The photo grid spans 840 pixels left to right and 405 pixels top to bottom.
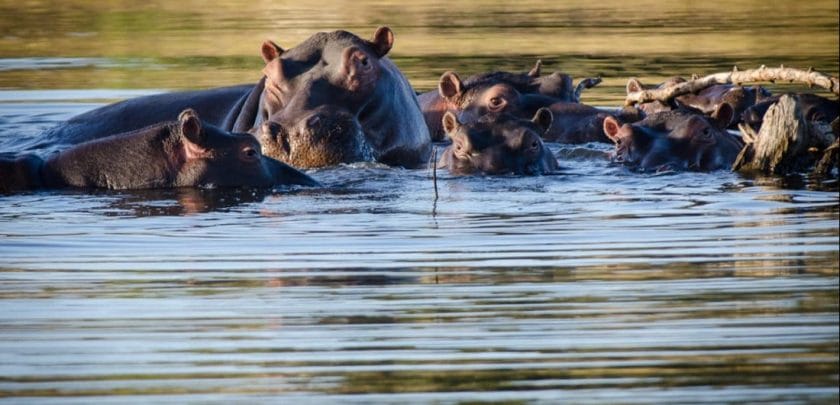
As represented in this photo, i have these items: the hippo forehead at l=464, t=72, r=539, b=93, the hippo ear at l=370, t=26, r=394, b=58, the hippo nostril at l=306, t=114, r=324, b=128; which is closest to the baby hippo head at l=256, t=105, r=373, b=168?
the hippo nostril at l=306, t=114, r=324, b=128

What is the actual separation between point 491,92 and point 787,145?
3376 mm

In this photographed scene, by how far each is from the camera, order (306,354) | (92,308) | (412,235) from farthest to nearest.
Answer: (412,235)
(92,308)
(306,354)

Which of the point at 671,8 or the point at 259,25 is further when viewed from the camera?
the point at 671,8

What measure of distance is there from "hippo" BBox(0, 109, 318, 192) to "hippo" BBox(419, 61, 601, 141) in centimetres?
339

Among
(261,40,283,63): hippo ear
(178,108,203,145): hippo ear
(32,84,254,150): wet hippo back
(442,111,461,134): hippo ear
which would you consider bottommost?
(32,84,254,150): wet hippo back

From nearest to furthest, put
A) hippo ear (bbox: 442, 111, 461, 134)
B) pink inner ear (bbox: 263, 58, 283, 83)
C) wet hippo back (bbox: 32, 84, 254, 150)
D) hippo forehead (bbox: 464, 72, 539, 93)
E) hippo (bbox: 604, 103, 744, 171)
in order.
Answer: hippo (bbox: 604, 103, 744, 171)
hippo ear (bbox: 442, 111, 461, 134)
pink inner ear (bbox: 263, 58, 283, 83)
wet hippo back (bbox: 32, 84, 254, 150)
hippo forehead (bbox: 464, 72, 539, 93)

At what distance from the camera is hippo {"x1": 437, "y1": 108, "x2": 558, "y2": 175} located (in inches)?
404

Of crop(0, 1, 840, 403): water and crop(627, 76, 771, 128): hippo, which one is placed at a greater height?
crop(0, 1, 840, 403): water

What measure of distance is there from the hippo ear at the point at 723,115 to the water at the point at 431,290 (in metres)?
0.72

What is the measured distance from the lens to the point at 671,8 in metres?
28.5

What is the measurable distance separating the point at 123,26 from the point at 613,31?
302 inches

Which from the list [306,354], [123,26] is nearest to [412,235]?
[306,354]

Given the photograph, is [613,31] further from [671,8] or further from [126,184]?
[126,184]

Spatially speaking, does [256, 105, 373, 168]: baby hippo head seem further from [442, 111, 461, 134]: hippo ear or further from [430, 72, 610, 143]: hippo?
[430, 72, 610, 143]: hippo
